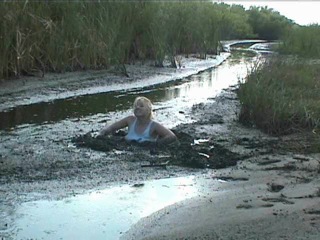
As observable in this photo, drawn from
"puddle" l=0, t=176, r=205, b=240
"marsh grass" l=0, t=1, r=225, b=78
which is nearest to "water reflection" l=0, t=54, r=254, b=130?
"marsh grass" l=0, t=1, r=225, b=78

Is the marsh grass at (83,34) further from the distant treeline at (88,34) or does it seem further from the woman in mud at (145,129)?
the woman in mud at (145,129)

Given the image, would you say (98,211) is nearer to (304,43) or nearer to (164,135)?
(164,135)

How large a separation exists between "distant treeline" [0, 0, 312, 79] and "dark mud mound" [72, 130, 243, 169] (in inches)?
219

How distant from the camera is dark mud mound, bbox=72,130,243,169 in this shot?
7.79 metres

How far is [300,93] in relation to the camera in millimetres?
10570

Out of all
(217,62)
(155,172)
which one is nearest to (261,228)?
(155,172)

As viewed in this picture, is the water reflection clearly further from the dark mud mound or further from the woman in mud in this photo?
the woman in mud

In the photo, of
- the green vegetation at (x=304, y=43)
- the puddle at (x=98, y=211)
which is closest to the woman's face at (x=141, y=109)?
the puddle at (x=98, y=211)

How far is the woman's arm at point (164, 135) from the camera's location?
8.52 meters

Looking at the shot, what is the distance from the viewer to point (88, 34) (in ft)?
52.8

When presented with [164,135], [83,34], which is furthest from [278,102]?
[83,34]

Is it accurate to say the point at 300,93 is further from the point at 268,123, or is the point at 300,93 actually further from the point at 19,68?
the point at 19,68

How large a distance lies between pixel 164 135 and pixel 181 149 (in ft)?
1.48

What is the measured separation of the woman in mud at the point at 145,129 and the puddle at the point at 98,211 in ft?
5.36
